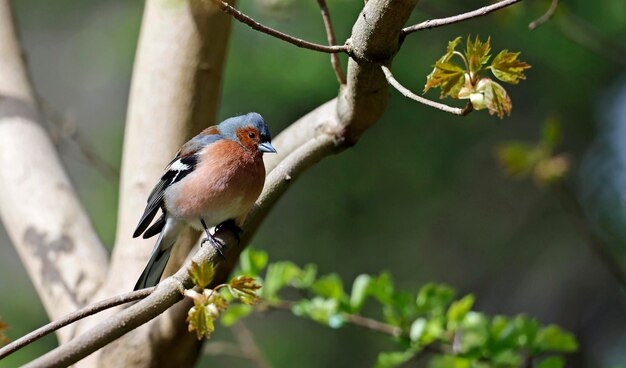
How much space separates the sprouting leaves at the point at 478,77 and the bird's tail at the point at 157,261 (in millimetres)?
1485

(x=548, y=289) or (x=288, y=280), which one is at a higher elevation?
(x=548, y=289)

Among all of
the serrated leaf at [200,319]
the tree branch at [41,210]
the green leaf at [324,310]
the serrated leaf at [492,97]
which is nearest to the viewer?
the serrated leaf at [492,97]

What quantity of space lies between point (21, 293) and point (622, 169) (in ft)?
15.8

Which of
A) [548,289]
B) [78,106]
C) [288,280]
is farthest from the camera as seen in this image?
[78,106]

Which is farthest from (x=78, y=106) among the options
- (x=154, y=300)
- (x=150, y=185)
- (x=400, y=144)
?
(x=154, y=300)

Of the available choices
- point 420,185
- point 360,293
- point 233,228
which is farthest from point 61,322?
point 420,185

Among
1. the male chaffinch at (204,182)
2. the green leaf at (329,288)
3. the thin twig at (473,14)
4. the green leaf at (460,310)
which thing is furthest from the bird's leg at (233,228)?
the thin twig at (473,14)

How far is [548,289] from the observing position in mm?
7586

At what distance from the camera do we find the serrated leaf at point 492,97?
5.97ft

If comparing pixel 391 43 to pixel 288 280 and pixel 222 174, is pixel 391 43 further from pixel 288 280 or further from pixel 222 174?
pixel 288 280

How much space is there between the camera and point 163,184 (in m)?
3.06

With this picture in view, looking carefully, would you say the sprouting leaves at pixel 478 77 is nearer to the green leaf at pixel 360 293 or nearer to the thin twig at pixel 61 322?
the thin twig at pixel 61 322

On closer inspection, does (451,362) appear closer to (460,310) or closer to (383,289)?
(460,310)

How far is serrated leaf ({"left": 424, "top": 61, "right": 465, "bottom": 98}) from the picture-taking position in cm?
186
